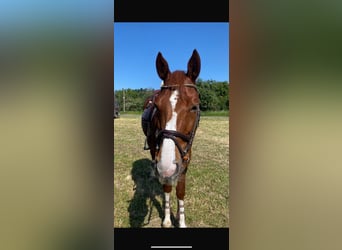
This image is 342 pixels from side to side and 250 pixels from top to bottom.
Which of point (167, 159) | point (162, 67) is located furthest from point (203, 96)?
point (167, 159)

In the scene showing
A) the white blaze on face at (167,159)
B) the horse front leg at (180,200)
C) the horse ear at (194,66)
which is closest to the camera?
the white blaze on face at (167,159)

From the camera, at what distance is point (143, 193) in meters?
0.97

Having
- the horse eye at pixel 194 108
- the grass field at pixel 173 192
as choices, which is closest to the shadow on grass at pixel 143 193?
the grass field at pixel 173 192

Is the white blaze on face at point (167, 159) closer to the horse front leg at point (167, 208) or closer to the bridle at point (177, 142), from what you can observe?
→ the bridle at point (177, 142)

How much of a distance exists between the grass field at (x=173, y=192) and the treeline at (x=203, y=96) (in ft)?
0.13

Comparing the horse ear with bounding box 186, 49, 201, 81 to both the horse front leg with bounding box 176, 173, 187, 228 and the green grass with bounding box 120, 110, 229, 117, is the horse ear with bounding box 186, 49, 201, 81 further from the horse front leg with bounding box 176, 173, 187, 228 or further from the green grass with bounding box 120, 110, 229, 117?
the horse front leg with bounding box 176, 173, 187, 228

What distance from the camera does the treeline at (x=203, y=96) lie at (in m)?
0.73

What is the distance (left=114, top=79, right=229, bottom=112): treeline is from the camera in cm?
73

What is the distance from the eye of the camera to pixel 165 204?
0.90 metres
